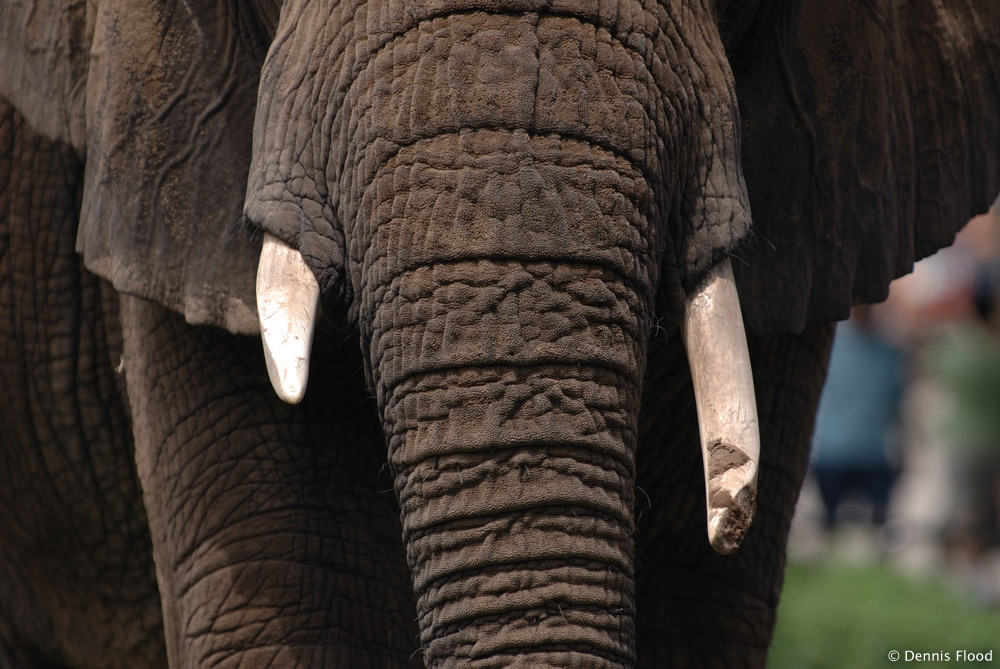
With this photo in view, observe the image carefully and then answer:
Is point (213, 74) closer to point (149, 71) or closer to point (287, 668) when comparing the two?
point (149, 71)

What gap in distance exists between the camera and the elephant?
1.99 m

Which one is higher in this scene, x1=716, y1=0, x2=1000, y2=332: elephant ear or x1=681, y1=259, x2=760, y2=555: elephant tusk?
x1=716, y1=0, x2=1000, y2=332: elephant ear

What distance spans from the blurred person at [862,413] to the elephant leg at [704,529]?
5136mm

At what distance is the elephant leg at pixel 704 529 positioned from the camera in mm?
2908

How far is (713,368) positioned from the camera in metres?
2.09

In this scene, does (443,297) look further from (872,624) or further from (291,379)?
(872,624)

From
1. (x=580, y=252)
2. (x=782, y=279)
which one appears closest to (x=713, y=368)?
(x=580, y=252)

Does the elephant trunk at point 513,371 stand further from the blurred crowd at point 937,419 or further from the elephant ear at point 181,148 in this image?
the blurred crowd at point 937,419

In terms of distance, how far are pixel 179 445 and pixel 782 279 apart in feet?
3.26

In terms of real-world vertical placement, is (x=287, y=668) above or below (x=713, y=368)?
below
